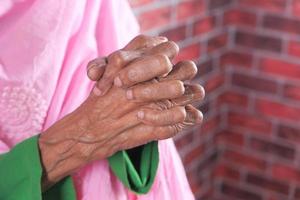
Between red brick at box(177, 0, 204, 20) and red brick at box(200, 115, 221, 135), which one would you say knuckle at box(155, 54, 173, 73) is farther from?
red brick at box(200, 115, 221, 135)

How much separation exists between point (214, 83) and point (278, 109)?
26 cm

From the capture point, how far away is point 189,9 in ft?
5.79

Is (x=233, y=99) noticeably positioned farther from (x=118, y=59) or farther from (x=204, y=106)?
(x=118, y=59)

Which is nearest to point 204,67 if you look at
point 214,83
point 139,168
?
point 214,83

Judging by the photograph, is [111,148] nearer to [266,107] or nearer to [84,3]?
[84,3]

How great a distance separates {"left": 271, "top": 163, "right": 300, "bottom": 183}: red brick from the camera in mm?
2021

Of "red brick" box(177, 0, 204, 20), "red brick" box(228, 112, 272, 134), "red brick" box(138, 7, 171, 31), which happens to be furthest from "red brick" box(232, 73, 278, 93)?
"red brick" box(138, 7, 171, 31)

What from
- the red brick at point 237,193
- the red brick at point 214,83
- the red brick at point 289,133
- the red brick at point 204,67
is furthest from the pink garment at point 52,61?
the red brick at point 237,193

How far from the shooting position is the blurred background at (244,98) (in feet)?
6.15

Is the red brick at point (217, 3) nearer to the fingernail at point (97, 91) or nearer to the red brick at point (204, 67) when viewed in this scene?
the red brick at point (204, 67)

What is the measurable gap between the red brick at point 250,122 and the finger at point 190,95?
52.5 inches

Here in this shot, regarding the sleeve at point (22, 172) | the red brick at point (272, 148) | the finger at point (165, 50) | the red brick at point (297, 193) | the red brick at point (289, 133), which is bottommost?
the red brick at point (297, 193)

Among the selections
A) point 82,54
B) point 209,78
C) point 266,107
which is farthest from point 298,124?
point 82,54

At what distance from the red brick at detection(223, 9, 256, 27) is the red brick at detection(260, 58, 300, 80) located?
15 cm
